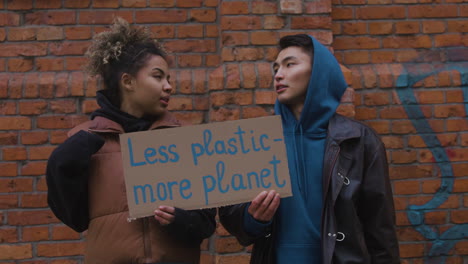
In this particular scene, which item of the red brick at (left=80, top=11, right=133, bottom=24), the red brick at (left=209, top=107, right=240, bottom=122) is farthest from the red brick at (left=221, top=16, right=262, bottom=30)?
the red brick at (left=80, top=11, right=133, bottom=24)

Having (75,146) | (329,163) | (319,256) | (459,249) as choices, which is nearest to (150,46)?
(75,146)

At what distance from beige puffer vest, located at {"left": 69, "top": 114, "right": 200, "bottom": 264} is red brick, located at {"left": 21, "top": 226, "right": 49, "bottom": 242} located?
1.39m

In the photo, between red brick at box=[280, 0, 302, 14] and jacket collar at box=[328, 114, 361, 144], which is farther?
red brick at box=[280, 0, 302, 14]

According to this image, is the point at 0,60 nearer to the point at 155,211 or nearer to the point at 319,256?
the point at 155,211

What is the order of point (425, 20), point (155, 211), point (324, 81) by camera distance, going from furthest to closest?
point (425, 20) < point (324, 81) < point (155, 211)

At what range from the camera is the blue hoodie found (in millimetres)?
2268

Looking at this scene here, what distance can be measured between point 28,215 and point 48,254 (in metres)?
0.27

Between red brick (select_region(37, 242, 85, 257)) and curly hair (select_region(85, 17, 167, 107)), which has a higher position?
curly hair (select_region(85, 17, 167, 107))

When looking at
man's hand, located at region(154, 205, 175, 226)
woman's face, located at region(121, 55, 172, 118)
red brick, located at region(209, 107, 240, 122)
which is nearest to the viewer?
man's hand, located at region(154, 205, 175, 226)

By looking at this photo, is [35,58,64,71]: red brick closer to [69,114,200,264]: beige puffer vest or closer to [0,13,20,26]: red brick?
[0,13,20,26]: red brick

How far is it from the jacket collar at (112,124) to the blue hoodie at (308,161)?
1.57ft

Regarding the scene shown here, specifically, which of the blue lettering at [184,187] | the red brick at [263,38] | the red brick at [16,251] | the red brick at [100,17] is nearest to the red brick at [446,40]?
the red brick at [263,38]

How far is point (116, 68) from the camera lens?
2551 mm

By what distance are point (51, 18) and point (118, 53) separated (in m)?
1.42
